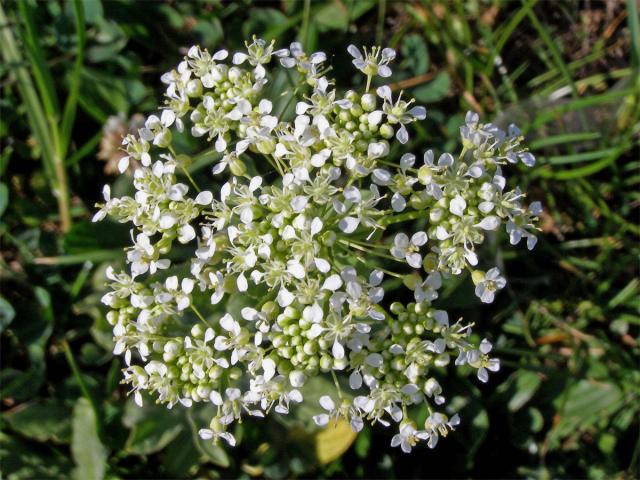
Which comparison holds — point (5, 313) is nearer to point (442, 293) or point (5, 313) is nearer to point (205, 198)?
point (205, 198)

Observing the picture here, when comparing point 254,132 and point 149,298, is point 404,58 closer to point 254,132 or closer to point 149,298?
point 254,132

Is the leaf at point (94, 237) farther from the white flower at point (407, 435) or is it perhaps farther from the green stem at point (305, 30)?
the white flower at point (407, 435)

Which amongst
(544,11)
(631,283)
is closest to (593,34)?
(544,11)

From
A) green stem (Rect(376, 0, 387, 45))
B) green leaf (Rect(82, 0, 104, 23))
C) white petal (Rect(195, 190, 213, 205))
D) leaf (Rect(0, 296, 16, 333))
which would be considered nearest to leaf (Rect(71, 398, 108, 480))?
leaf (Rect(0, 296, 16, 333))

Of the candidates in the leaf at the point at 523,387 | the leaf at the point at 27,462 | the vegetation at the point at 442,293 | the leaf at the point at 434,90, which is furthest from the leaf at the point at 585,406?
the leaf at the point at 27,462

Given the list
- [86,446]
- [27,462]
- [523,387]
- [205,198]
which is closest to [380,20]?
[205,198]
